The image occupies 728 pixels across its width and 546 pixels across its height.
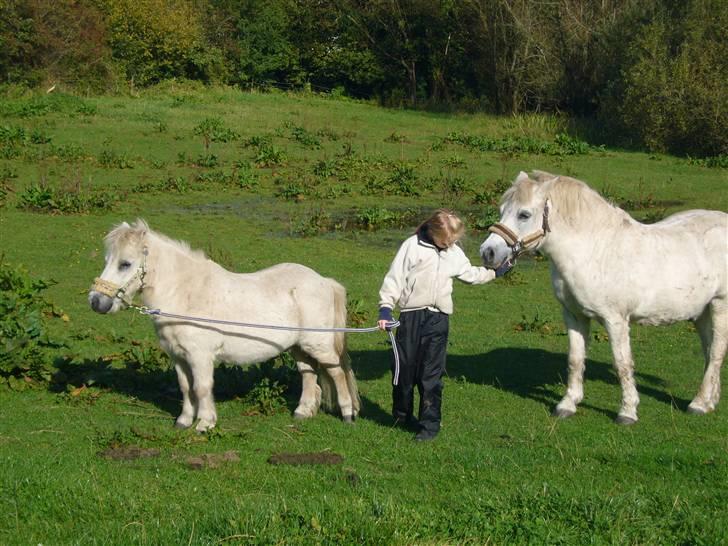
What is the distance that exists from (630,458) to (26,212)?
13.5 m

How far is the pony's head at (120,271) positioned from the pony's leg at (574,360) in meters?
3.79

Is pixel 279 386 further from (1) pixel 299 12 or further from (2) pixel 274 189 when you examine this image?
(1) pixel 299 12

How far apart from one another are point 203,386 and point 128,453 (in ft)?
3.28

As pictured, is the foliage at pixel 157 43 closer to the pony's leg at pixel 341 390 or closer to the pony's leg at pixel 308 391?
the pony's leg at pixel 308 391

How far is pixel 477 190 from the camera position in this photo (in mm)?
21781

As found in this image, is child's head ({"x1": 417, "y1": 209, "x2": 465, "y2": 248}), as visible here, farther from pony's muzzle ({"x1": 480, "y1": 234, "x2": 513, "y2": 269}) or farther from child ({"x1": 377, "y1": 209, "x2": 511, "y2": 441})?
pony's muzzle ({"x1": 480, "y1": 234, "x2": 513, "y2": 269})

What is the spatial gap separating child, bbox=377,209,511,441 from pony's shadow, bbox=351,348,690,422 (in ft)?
4.74

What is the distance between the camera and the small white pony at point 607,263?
856cm

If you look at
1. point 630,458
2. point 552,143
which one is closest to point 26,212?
point 630,458

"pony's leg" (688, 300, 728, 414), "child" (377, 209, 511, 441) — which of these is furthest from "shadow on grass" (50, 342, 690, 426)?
"child" (377, 209, 511, 441)

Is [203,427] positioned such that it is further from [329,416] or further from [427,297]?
[427,297]

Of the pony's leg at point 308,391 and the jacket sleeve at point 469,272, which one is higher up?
the jacket sleeve at point 469,272

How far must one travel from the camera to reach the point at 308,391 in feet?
29.2

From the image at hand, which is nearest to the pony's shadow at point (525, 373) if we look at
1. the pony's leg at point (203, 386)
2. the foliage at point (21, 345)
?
the pony's leg at point (203, 386)
